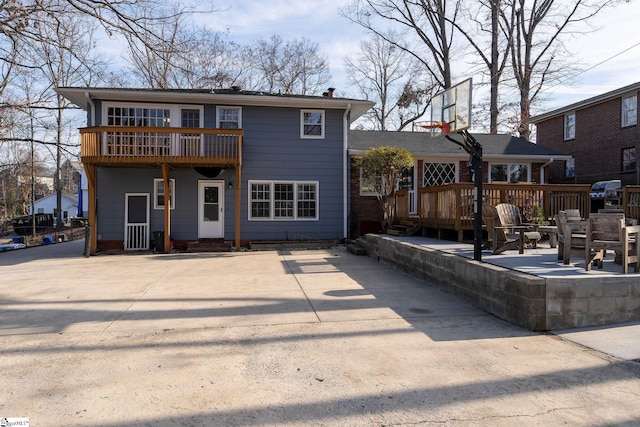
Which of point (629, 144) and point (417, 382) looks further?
point (629, 144)

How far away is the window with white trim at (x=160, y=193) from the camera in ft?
44.1

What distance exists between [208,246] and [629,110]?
19.0 meters

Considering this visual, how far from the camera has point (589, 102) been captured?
779 inches

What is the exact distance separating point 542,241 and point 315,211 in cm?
725

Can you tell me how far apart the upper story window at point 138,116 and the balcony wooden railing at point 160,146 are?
1.15 meters

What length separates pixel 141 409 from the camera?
9.49 feet

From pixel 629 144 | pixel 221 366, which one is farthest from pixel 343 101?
pixel 629 144

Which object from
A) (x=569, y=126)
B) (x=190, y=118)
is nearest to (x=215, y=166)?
(x=190, y=118)

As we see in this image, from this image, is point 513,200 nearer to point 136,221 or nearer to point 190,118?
point 190,118

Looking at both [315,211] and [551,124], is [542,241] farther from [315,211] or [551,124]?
[551,124]

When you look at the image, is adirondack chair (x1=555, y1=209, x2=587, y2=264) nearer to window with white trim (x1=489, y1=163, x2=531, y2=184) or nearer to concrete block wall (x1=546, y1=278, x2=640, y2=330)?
concrete block wall (x1=546, y1=278, x2=640, y2=330)

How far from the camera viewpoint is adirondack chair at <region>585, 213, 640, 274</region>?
5176 millimetres

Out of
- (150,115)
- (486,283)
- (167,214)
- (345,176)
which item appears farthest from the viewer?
(345,176)

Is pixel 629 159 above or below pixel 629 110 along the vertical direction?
below
